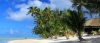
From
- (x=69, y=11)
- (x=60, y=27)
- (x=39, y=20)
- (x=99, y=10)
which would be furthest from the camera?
(x=39, y=20)

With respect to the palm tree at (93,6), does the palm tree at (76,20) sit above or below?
below

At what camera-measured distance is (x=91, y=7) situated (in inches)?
886

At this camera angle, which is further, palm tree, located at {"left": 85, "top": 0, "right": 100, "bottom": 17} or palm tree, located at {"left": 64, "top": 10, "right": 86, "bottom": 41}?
palm tree, located at {"left": 64, "top": 10, "right": 86, "bottom": 41}

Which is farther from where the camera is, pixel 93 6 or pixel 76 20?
pixel 76 20

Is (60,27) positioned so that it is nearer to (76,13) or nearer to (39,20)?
(76,13)

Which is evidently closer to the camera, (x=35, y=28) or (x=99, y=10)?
(x=99, y=10)

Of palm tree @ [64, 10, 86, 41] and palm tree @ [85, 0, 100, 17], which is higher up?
palm tree @ [85, 0, 100, 17]

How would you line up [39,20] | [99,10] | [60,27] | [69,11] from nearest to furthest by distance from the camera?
[99,10]
[69,11]
[60,27]
[39,20]

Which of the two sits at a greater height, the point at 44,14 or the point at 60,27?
the point at 44,14

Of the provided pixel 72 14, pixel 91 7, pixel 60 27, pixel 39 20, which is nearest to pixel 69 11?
pixel 72 14

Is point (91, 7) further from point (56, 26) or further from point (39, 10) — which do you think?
point (39, 10)

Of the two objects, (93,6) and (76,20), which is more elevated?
(93,6)

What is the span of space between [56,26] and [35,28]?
1852 cm

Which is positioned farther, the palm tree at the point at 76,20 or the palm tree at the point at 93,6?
the palm tree at the point at 76,20
